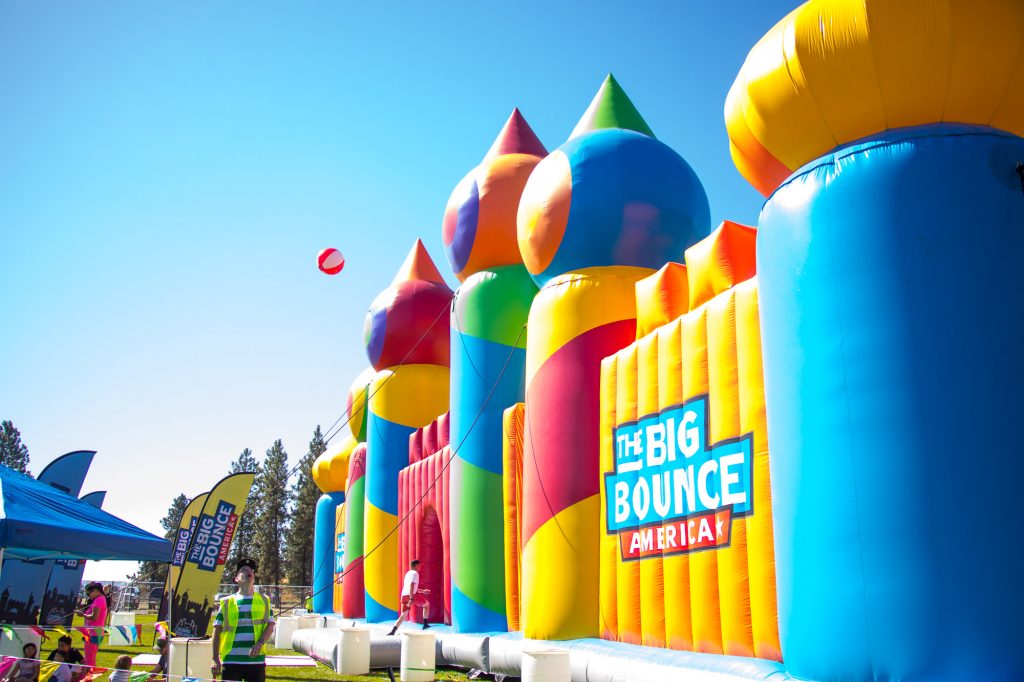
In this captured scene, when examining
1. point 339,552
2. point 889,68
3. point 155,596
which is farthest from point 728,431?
point 155,596

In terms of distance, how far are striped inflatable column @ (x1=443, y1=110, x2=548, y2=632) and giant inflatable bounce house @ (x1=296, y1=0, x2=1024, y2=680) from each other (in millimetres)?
287

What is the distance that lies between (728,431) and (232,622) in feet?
10.4

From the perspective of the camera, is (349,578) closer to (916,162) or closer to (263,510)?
(916,162)

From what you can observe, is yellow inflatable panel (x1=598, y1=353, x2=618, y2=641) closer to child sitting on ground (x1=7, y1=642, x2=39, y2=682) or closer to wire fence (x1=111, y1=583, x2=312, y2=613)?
child sitting on ground (x1=7, y1=642, x2=39, y2=682)

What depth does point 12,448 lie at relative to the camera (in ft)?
174

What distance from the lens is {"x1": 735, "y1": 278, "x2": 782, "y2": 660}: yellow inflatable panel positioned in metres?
5.20

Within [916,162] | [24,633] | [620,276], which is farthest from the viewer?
[24,633]

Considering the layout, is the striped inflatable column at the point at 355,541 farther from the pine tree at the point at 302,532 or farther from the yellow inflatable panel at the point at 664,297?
the pine tree at the point at 302,532

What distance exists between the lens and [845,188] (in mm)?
4812

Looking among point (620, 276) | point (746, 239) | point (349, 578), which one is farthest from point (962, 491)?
point (349, 578)

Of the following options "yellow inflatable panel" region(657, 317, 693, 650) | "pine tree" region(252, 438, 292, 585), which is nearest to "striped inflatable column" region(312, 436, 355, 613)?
"yellow inflatable panel" region(657, 317, 693, 650)

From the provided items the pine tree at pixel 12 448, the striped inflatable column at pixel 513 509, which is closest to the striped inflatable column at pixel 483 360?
the striped inflatable column at pixel 513 509

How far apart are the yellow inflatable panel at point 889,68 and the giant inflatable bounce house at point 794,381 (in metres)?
0.01

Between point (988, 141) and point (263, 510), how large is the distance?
1797 inches
